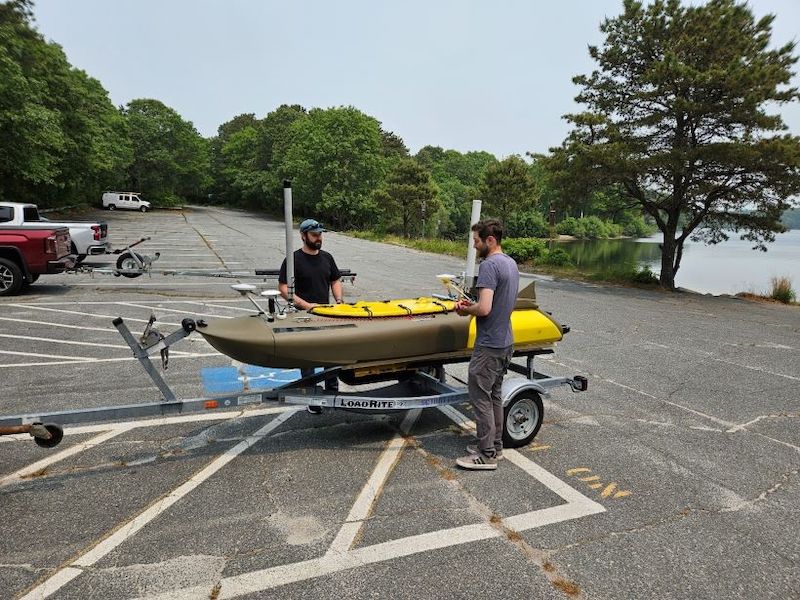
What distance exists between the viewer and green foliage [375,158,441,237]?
41.5 meters

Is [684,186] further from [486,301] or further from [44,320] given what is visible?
[44,320]

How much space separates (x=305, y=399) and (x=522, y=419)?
1976 millimetres

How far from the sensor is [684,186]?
17297 millimetres

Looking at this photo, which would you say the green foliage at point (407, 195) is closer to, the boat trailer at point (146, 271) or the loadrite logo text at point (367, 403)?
the boat trailer at point (146, 271)

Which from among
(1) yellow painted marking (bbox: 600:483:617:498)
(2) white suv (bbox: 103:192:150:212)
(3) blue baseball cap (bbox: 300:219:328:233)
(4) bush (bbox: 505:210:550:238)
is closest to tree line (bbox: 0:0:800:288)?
(2) white suv (bbox: 103:192:150:212)

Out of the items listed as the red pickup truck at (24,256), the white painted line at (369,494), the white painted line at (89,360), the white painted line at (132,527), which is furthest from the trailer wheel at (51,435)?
the red pickup truck at (24,256)

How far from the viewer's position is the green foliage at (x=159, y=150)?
186ft

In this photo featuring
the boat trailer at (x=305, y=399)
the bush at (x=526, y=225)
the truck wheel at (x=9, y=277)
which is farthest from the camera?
the bush at (x=526, y=225)

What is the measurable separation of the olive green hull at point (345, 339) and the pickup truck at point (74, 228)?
1185 centimetres

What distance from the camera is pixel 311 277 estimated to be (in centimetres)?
518

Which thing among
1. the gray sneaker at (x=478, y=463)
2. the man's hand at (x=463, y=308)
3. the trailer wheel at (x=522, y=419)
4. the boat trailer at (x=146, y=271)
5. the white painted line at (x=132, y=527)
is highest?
the man's hand at (x=463, y=308)

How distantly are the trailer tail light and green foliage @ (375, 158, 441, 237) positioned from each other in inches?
1250

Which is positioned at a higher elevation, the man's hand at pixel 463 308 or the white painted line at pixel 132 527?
the man's hand at pixel 463 308

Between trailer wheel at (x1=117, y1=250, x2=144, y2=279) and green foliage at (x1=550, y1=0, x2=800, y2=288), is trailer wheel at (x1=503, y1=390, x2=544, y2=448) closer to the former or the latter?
trailer wheel at (x1=117, y1=250, x2=144, y2=279)
